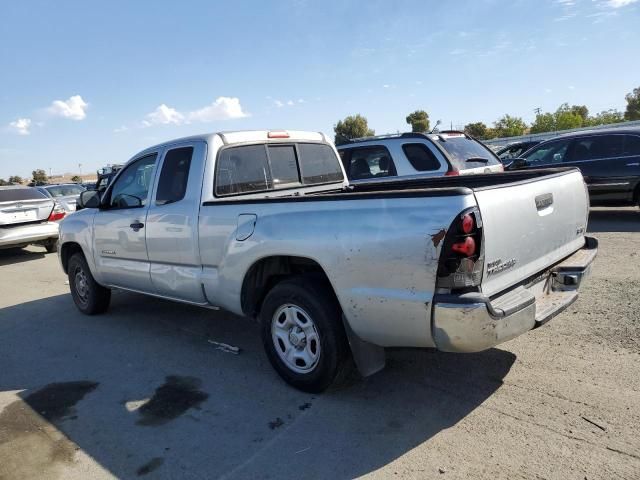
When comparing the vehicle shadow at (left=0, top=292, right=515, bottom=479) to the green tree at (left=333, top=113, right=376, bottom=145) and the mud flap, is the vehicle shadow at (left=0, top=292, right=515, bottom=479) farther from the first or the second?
the green tree at (left=333, top=113, right=376, bottom=145)

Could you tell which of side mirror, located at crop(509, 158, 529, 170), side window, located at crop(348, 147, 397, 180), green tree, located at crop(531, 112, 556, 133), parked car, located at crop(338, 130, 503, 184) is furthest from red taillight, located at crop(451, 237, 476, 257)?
green tree, located at crop(531, 112, 556, 133)

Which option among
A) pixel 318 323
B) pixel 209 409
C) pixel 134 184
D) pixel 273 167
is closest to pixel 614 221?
pixel 273 167

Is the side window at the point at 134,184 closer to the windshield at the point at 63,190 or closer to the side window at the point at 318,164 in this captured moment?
the side window at the point at 318,164

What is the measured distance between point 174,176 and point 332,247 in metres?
2.17

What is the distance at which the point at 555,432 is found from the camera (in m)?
3.03

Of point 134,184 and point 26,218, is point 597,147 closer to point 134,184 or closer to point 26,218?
point 134,184

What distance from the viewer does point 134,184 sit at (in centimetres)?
A: 542

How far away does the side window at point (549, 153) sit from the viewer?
10.7 metres

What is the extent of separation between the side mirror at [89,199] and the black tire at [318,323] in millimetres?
2893

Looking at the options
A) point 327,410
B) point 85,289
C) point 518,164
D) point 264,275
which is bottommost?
point 327,410

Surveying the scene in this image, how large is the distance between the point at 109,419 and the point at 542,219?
3339 millimetres

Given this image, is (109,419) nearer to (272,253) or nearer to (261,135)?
(272,253)

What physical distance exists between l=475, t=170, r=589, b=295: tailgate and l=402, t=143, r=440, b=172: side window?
12.9ft

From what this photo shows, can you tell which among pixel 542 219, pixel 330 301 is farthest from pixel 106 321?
pixel 542 219
